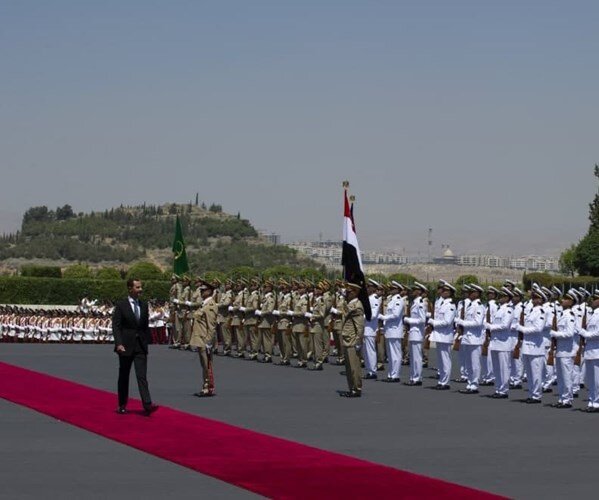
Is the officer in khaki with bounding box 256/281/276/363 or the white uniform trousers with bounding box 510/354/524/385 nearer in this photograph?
the white uniform trousers with bounding box 510/354/524/385

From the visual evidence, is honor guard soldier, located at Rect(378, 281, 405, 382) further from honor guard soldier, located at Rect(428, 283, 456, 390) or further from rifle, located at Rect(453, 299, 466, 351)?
rifle, located at Rect(453, 299, 466, 351)

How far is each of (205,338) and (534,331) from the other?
16.5 feet

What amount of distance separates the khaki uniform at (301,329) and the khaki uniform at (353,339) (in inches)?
304

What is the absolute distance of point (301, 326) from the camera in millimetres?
29688

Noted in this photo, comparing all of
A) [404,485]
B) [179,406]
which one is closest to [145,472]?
[404,485]

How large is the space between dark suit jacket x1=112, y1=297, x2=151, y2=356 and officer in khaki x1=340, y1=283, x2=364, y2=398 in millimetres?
4336

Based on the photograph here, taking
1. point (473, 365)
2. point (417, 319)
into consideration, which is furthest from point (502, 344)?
point (417, 319)

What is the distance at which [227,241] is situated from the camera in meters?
144

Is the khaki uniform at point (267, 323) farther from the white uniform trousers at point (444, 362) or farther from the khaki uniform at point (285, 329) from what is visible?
the white uniform trousers at point (444, 362)

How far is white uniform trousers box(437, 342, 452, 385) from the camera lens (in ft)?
76.6

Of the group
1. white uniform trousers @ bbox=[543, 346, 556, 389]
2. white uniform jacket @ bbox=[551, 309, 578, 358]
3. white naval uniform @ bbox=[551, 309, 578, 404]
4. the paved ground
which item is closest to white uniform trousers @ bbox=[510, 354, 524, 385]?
white uniform trousers @ bbox=[543, 346, 556, 389]

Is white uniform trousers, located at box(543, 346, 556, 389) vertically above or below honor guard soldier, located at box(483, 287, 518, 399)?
below

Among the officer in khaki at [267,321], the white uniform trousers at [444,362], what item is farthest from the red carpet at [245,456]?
the officer in khaki at [267,321]

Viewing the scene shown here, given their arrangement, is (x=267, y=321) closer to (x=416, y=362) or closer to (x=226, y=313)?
(x=226, y=313)
